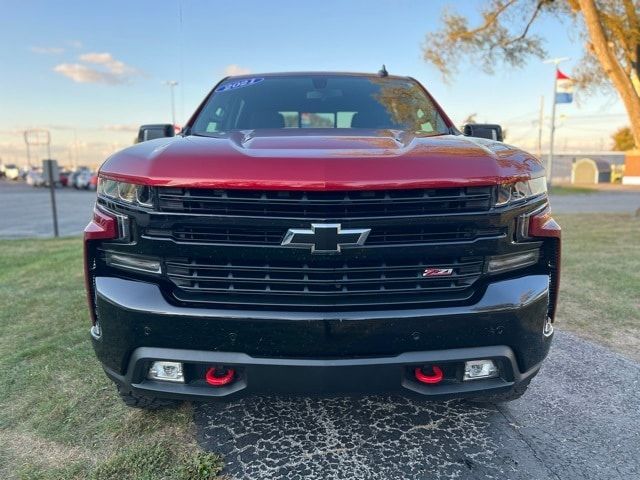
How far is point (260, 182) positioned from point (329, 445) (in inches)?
54.4

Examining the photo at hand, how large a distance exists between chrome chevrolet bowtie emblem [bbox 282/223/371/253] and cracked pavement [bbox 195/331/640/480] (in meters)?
0.97

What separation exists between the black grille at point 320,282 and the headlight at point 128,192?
273mm

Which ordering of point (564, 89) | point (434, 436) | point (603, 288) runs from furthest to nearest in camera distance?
1. point (564, 89)
2. point (603, 288)
3. point (434, 436)

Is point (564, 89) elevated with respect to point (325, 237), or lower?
elevated

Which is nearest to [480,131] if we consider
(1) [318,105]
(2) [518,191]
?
(1) [318,105]

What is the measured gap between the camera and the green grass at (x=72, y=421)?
2195mm

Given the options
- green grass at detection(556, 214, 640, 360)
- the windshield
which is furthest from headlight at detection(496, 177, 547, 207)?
green grass at detection(556, 214, 640, 360)

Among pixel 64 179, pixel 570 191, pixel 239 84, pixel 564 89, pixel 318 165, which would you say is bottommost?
pixel 570 191

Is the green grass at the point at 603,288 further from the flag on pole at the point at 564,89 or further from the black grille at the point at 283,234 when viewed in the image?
the flag on pole at the point at 564,89

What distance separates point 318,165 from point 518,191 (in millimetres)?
857

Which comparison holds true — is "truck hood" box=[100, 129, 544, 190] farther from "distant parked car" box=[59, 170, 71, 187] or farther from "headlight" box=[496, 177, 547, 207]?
"distant parked car" box=[59, 170, 71, 187]

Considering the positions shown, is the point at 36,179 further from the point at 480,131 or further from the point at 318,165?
the point at 318,165

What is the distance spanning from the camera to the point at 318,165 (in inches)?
72.6

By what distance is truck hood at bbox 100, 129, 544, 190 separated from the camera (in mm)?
1822
